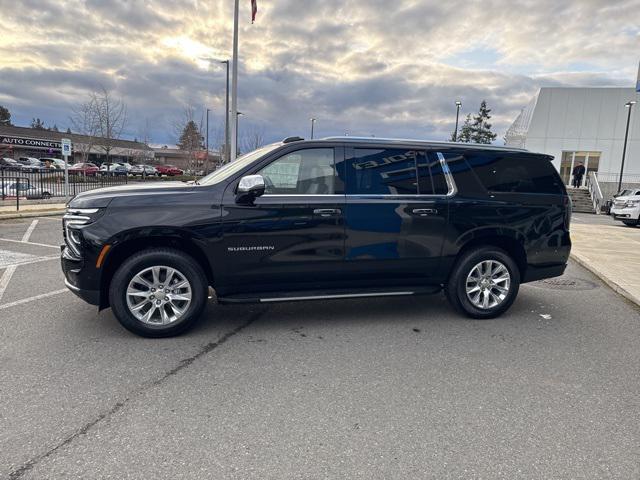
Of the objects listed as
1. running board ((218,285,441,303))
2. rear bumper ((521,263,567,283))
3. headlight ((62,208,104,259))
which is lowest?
running board ((218,285,441,303))

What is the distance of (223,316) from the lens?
5078 mm

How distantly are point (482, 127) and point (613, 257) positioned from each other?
51.7 m

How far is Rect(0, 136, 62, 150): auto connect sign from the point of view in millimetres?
59709

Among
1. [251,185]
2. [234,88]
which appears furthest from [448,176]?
[234,88]

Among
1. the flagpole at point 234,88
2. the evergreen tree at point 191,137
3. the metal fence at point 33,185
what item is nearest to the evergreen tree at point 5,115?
the evergreen tree at point 191,137

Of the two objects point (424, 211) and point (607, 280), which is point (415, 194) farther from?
point (607, 280)

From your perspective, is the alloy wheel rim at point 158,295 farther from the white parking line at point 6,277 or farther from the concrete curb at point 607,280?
the concrete curb at point 607,280

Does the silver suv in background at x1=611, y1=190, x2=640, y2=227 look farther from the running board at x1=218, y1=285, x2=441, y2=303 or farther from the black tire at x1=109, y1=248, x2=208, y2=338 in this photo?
the black tire at x1=109, y1=248, x2=208, y2=338

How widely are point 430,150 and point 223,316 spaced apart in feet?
9.75

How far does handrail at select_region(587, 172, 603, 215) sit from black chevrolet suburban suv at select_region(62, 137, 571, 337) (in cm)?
2750

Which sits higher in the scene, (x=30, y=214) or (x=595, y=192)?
(x=595, y=192)

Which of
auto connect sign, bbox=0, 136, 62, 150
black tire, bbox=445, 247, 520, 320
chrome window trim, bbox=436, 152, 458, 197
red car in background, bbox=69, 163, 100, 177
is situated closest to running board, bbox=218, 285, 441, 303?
black tire, bbox=445, 247, 520, 320

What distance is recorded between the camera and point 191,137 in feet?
149

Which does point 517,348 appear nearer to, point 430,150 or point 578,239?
point 430,150
